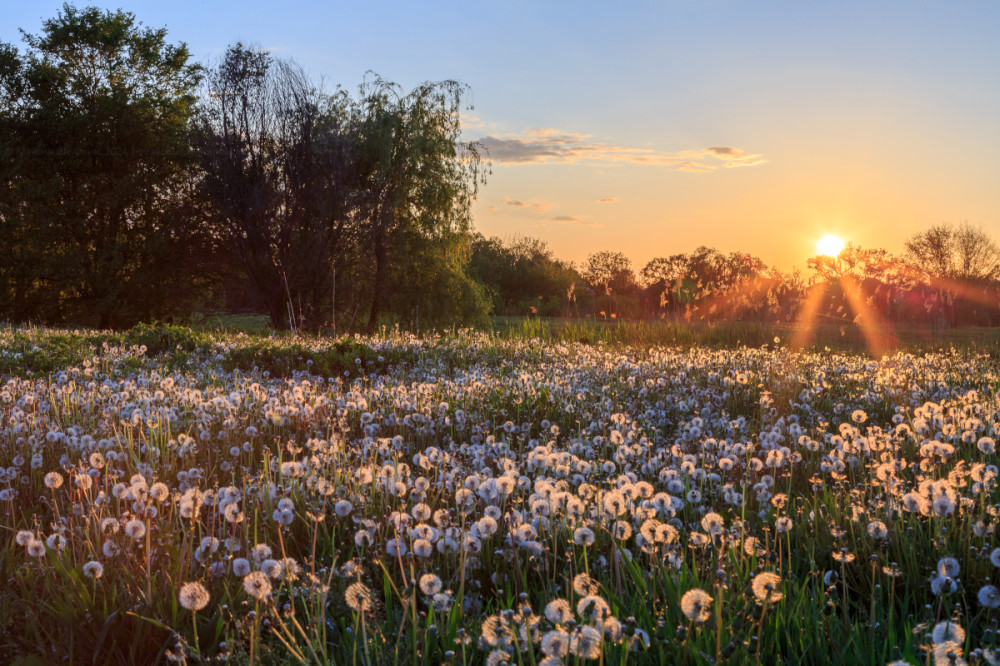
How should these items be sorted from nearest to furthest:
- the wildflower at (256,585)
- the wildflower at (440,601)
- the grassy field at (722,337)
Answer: the wildflower at (256,585)
the wildflower at (440,601)
the grassy field at (722,337)

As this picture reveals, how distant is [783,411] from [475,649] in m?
5.32

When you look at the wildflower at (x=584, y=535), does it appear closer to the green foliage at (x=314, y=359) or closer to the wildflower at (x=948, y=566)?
the wildflower at (x=948, y=566)

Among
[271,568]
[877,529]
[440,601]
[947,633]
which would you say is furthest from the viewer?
[877,529]

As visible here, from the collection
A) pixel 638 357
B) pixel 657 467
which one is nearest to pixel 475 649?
pixel 657 467

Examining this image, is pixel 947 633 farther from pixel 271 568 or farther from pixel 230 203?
pixel 230 203

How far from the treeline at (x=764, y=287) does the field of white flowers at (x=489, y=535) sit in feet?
43.0

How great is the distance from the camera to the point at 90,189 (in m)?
29.0

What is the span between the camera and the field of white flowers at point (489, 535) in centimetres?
219

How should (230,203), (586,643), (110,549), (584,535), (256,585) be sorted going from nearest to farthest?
(586,643) < (256,585) < (584,535) < (110,549) < (230,203)

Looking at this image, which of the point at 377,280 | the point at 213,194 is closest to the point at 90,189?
the point at 213,194

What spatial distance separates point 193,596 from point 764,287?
89.7ft

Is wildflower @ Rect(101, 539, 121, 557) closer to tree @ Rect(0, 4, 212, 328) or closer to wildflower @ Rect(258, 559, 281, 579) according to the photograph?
wildflower @ Rect(258, 559, 281, 579)

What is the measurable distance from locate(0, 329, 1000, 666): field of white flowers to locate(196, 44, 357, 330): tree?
18443 mm

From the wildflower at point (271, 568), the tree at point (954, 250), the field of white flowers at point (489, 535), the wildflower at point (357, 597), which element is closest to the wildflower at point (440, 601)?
the field of white flowers at point (489, 535)
